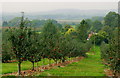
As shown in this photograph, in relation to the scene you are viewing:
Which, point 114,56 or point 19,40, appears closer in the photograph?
point 19,40

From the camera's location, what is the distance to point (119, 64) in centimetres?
3362

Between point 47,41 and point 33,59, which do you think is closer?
point 33,59

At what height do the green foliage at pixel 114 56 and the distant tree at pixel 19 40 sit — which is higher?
the distant tree at pixel 19 40

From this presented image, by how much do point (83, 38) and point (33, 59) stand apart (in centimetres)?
10410

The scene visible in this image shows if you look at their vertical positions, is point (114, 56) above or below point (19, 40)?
below

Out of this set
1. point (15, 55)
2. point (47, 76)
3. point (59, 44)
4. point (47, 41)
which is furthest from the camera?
point (59, 44)

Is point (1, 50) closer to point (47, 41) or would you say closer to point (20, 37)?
point (47, 41)

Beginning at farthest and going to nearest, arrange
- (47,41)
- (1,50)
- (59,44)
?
1. (1,50)
2. (59,44)
3. (47,41)

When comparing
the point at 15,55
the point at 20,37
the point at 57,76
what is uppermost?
the point at 20,37

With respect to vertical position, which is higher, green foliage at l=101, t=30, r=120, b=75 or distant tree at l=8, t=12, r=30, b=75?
distant tree at l=8, t=12, r=30, b=75

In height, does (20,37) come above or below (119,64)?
above

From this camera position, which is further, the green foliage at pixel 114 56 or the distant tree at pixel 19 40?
the green foliage at pixel 114 56

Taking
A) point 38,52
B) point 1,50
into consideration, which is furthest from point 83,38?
point 38,52

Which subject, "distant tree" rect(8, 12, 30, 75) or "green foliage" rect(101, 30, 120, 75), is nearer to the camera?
"distant tree" rect(8, 12, 30, 75)
